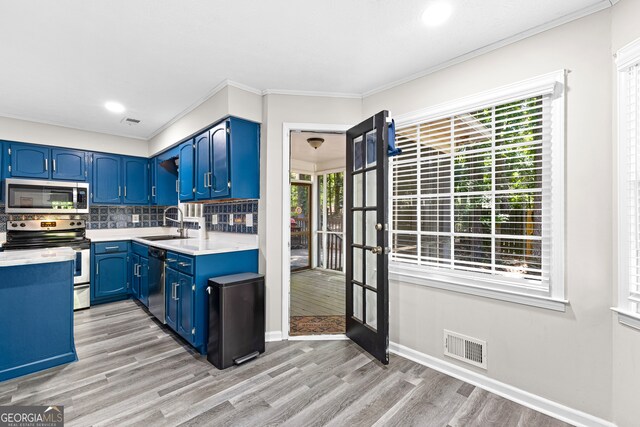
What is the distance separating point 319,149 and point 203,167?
2610mm

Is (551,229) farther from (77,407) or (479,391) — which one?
(77,407)

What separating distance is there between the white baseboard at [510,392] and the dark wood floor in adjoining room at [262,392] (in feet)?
0.17

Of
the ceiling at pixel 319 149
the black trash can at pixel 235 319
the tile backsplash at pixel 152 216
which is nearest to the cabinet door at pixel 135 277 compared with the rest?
the tile backsplash at pixel 152 216

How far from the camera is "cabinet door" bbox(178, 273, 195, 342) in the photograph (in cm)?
258

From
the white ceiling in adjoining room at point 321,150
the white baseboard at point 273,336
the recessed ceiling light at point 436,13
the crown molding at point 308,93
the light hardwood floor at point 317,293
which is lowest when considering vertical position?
the light hardwood floor at point 317,293

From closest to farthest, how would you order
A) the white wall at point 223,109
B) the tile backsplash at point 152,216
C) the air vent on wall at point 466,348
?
the air vent on wall at point 466,348 → the white wall at point 223,109 → the tile backsplash at point 152,216

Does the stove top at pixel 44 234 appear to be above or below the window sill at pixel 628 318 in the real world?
above

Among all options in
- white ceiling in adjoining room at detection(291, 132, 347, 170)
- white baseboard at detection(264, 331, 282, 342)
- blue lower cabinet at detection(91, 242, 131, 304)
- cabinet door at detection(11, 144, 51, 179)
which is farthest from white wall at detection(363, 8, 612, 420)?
cabinet door at detection(11, 144, 51, 179)

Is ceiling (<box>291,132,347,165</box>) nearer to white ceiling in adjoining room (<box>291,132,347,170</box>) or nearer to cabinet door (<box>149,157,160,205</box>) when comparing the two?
white ceiling in adjoining room (<box>291,132,347,170</box>)

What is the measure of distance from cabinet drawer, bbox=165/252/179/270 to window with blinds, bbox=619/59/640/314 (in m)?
3.28

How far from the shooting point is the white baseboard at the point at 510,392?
1758 mm

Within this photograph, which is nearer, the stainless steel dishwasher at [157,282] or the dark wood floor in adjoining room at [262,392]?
the dark wood floor in adjoining room at [262,392]

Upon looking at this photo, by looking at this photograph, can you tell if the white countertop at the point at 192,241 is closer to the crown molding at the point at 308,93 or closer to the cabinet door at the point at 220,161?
the cabinet door at the point at 220,161

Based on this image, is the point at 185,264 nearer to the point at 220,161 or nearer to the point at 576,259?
the point at 220,161
